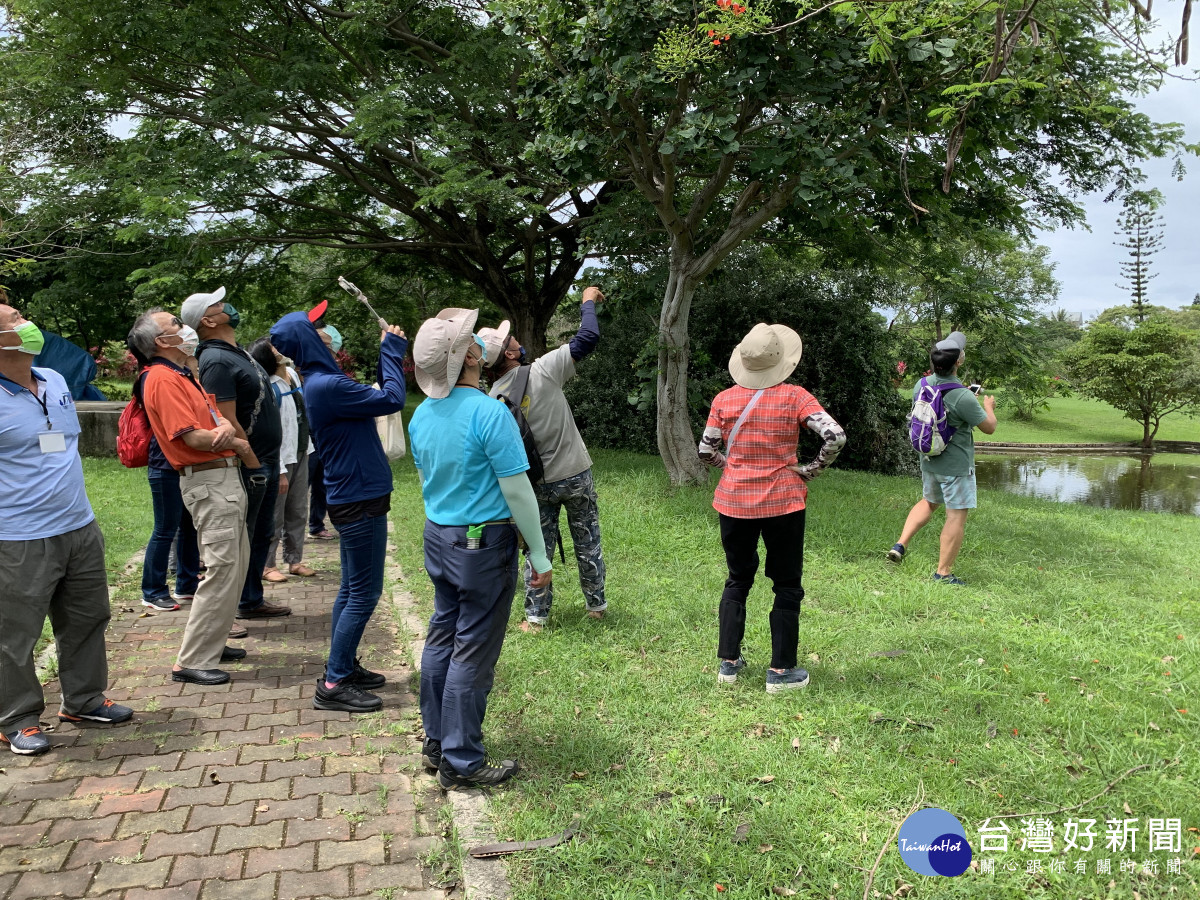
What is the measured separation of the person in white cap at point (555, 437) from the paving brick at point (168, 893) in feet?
8.55

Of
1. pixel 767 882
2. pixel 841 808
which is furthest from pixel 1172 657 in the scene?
pixel 767 882

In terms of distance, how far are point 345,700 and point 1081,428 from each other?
36721mm

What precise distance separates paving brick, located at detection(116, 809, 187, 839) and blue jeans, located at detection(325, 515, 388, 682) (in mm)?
1089

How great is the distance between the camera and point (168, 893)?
9.52 ft

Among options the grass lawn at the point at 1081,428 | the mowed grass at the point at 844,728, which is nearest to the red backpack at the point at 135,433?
the mowed grass at the point at 844,728

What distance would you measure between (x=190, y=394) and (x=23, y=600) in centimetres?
132

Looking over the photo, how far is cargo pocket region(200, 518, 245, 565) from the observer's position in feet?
15.3

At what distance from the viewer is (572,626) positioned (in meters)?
A: 5.46

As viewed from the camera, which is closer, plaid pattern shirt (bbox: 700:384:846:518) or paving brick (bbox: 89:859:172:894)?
paving brick (bbox: 89:859:172:894)

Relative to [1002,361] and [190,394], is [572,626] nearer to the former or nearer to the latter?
[190,394]

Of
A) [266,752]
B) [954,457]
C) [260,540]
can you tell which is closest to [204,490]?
[260,540]

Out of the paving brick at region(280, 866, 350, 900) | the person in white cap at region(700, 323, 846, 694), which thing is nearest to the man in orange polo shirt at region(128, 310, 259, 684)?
the paving brick at region(280, 866, 350, 900)

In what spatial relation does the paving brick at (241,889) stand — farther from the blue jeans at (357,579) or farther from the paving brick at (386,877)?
the blue jeans at (357,579)

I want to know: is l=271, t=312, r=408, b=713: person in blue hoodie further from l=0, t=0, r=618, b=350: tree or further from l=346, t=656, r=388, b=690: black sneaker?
l=0, t=0, r=618, b=350: tree
